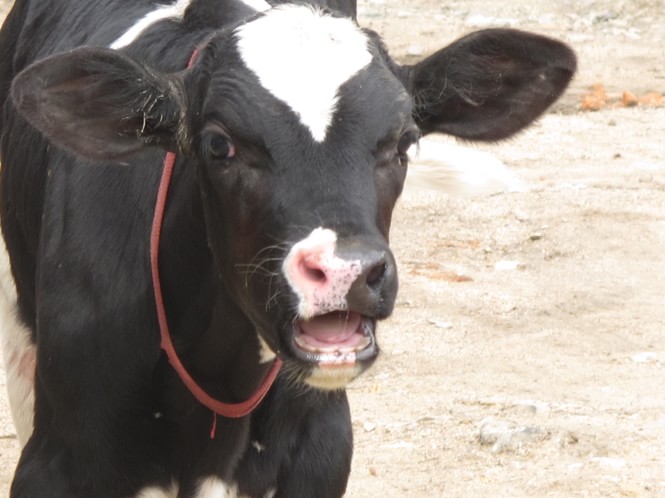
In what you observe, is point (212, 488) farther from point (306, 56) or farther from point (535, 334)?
point (535, 334)

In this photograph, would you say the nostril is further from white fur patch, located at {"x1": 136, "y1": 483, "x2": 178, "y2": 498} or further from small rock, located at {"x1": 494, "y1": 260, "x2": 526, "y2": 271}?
small rock, located at {"x1": 494, "y1": 260, "x2": 526, "y2": 271}

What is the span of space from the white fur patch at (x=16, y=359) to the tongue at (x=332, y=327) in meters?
1.97

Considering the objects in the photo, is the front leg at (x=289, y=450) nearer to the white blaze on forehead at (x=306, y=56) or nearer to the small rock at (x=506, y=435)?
the white blaze on forehead at (x=306, y=56)

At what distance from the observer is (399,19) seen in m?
13.6

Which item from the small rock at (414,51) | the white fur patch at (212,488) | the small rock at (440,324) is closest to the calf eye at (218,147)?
the white fur patch at (212,488)

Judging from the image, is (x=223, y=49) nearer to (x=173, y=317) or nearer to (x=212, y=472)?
(x=173, y=317)

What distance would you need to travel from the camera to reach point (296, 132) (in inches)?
162

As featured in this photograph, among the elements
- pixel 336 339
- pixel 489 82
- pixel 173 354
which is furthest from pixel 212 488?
pixel 489 82

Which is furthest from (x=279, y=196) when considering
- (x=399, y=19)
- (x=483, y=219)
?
(x=399, y=19)

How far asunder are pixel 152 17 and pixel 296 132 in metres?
1.18

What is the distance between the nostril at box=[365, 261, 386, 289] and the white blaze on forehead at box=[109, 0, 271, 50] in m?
1.31

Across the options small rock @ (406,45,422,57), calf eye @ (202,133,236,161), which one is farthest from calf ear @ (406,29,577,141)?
small rock @ (406,45,422,57)

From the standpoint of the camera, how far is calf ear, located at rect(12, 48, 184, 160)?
167 inches

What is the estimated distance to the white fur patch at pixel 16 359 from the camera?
5828mm
